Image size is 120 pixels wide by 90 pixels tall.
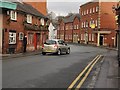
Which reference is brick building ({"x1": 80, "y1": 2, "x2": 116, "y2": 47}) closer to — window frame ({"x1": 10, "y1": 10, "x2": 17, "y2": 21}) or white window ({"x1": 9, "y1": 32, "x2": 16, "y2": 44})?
window frame ({"x1": 10, "y1": 10, "x2": 17, "y2": 21})

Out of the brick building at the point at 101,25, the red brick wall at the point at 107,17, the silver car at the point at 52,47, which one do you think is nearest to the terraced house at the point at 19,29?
the silver car at the point at 52,47

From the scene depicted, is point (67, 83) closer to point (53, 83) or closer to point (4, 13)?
point (53, 83)

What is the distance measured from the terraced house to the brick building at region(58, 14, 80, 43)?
4993 cm

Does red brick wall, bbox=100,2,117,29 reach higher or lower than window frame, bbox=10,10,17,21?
higher

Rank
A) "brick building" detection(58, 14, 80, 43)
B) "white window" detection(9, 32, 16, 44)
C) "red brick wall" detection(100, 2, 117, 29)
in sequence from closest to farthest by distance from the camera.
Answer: "white window" detection(9, 32, 16, 44)
"red brick wall" detection(100, 2, 117, 29)
"brick building" detection(58, 14, 80, 43)

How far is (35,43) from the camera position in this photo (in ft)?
143

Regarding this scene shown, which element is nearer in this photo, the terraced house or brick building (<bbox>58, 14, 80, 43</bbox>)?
the terraced house

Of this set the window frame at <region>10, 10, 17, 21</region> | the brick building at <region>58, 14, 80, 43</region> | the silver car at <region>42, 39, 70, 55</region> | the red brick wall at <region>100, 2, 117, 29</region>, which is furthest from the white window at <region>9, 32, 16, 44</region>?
the brick building at <region>58, 14, 80, 43</region>

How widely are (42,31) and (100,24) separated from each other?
31.8 meters

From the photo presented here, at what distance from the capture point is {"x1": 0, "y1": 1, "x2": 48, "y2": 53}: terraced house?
31.4 m

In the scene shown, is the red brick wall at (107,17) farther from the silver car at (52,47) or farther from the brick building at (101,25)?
the silver car at (52,47)

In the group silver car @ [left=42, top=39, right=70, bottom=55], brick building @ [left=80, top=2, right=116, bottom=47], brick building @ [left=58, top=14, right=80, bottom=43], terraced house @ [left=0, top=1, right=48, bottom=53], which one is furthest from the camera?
brick building @ [left=58, top=14, right=80, bottom=43]

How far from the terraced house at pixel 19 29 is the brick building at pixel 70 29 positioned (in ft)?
164

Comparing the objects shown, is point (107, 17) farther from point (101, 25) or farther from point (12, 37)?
point (12, 37)
